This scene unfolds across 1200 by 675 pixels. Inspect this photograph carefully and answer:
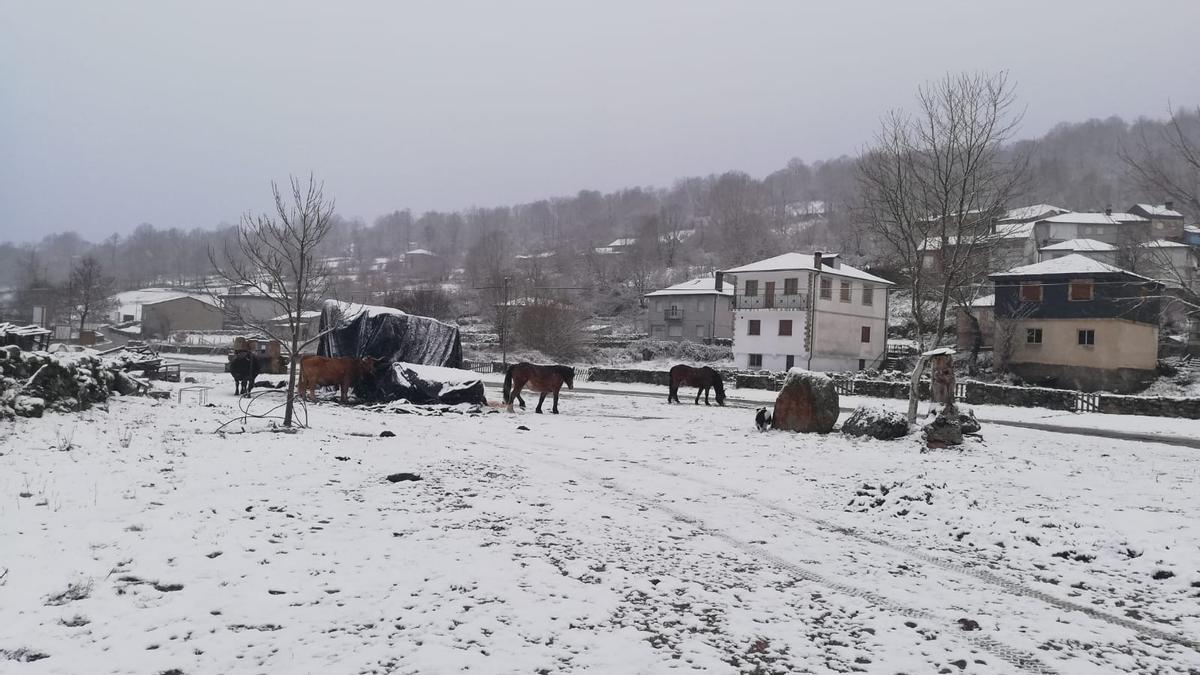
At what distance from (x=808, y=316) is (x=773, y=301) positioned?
2.90 meters

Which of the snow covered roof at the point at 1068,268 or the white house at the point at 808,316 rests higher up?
the snow covered roof at the point at 1068,268

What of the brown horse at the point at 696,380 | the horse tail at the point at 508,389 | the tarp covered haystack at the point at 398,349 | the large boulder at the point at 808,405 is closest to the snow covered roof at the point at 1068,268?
the brown horse at the point at 696,380

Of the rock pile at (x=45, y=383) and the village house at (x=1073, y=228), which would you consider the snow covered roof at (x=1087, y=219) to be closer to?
the village house at (x=1073, y=228)

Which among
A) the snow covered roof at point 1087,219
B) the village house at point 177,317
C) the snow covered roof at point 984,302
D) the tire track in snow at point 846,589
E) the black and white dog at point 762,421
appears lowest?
the tire track in snow at point 846,589

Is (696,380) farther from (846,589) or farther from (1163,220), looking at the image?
(1163,220)

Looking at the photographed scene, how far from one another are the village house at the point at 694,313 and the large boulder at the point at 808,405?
4985 centimetres

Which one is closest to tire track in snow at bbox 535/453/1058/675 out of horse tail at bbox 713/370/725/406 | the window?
horse tail at bbox 713/370/725/406

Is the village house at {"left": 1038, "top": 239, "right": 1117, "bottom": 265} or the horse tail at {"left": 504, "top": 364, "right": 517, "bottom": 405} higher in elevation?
the village house at {"left": 1038, "top": 239, "right": 1117, "bottom": 265}

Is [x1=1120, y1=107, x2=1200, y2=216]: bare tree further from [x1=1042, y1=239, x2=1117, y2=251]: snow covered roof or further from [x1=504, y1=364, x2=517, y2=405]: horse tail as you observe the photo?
[x1=1042, y1=239, x2=1117, y2=251]: snow covered roof

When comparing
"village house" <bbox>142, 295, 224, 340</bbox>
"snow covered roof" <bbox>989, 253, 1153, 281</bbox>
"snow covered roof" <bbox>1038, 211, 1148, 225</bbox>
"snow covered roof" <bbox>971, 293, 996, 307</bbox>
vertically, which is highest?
"snow covered roof" <bbox>1038, 211, 1148, 225</bbox>

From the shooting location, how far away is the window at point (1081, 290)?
42.6 meters

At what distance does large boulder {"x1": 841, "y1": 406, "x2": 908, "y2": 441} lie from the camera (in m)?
14.7

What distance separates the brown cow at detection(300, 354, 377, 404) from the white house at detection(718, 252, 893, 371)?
118 feet

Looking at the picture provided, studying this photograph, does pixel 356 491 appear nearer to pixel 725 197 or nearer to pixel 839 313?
pixel 839 313
